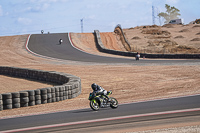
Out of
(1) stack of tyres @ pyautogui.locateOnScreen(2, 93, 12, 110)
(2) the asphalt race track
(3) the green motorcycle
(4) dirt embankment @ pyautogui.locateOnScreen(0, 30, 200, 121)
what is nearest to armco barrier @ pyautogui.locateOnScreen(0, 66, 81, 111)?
(1) stack of tyres @ pyautogui.locateOnScreen(2, 93, 12, 110)

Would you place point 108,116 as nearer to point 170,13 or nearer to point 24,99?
point 24,99

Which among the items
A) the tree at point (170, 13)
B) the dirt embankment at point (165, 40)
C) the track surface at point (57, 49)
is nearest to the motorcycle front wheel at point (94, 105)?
the track surface at point (57, 49)

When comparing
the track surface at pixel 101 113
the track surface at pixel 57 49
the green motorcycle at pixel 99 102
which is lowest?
the track surface at pixel 101 113

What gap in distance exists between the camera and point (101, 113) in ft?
33.7

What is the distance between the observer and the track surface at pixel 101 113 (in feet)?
30.2

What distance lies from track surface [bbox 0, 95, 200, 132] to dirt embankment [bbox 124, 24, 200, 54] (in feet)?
132

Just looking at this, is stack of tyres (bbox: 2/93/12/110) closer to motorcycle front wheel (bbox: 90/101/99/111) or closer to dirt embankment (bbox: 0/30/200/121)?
dirt embankment (bbox: 0/30/200/121)

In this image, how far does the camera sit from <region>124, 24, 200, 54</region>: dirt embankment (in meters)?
54.9

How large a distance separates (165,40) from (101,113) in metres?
56.0

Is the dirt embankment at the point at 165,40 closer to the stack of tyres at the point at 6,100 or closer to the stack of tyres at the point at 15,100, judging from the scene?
the stack of tyres at the point at 15,100

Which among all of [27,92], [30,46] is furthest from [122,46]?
[27,92]

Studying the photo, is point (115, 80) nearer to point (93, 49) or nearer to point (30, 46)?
point (93, 49)

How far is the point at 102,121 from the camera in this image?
891cm

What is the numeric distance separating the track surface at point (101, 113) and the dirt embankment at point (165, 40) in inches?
1584
